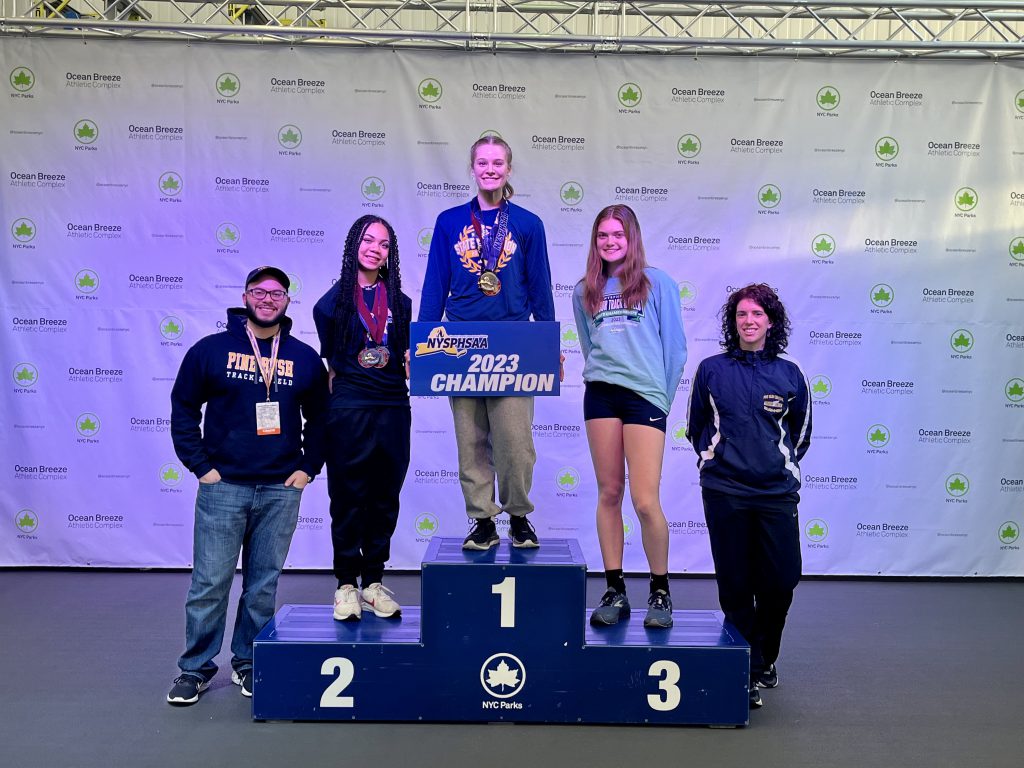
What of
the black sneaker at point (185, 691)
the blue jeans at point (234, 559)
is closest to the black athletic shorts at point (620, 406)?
the blue jeans at point (234, 559)

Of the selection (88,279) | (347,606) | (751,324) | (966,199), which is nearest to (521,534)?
(347,606)

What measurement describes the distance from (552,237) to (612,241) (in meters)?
2.35

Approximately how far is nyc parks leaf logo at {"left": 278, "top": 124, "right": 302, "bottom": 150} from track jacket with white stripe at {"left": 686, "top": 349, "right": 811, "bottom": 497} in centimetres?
320

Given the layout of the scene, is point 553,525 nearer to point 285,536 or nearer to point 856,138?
point 285,536

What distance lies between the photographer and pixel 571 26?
6281 mm

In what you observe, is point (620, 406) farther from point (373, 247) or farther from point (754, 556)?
point (373, 247)

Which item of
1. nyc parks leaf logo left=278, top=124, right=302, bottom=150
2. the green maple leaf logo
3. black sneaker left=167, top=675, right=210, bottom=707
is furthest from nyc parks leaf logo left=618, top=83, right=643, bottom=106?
black sneaker left=167, top=675, right=210, bottom=707

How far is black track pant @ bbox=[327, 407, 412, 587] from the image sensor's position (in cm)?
339

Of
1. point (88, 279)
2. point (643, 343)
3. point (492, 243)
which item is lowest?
point (643, 343)

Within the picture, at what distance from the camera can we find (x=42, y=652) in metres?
4.07

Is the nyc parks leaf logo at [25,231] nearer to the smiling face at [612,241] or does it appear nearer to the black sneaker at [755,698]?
the smiling face at [612,241]

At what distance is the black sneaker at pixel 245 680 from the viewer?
11.5 feet

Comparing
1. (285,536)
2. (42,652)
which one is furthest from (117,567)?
(285,536)

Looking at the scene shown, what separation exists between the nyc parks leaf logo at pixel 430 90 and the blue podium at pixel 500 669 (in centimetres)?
335
